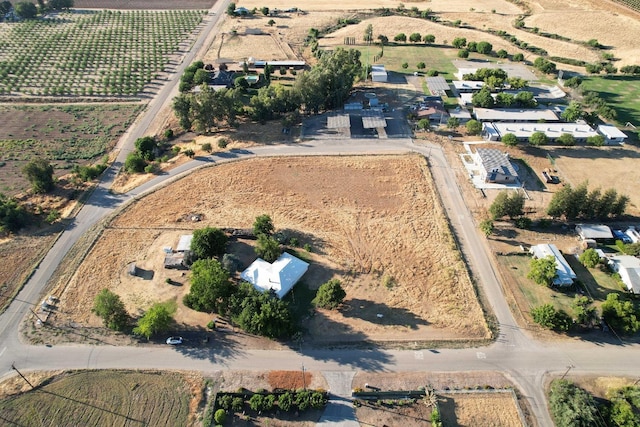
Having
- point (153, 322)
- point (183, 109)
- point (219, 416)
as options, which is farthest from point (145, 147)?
point (219, 416)

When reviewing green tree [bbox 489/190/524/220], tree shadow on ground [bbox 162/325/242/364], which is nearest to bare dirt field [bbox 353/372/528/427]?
tree shadow on ground [bbox 162/325/242/364]

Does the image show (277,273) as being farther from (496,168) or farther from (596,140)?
(596,140)

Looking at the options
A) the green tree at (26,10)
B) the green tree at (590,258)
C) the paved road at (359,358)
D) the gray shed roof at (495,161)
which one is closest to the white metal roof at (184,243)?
the paved road at (359,358)

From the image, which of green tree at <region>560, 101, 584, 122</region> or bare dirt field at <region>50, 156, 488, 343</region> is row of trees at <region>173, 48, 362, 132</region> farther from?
green tree at <region>560, 101, 584, 122</region>

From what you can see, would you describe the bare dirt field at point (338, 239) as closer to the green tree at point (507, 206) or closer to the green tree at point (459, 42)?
the green tree at point (507, 206)

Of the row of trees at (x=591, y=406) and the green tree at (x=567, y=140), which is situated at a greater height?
the green tree at (x=567, y=140)

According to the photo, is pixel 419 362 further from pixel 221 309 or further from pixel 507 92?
pixel 507 92

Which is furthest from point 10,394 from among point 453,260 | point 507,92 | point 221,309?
point 507,92
